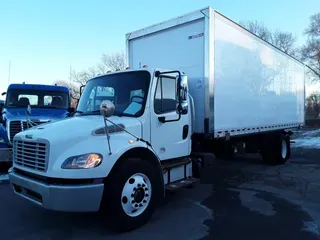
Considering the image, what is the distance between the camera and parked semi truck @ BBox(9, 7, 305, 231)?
4.17m

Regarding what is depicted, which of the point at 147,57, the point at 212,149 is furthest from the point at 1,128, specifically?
the point at 212,149

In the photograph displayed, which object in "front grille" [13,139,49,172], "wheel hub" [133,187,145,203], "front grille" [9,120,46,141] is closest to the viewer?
"front grille" [13,139,49,172]

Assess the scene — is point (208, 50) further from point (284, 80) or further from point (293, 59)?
point (293, 59)

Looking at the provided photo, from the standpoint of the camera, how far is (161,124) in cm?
542

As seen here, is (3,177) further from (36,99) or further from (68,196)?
(68,196)

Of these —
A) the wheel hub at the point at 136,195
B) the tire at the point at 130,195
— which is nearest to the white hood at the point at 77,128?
the tire at the point at 130,195

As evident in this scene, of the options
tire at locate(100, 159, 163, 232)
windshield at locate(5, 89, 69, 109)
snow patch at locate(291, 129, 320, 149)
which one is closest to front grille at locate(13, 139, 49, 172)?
tire at locate(100, 159, 163, 232)

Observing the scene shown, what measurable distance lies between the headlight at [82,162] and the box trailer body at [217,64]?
2.89 meters

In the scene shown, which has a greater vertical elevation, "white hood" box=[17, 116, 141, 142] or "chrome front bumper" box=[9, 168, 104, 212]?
"white hood" box=[17, 116, 141, 142]

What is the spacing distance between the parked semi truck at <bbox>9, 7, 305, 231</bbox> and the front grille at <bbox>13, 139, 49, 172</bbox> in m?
0.01

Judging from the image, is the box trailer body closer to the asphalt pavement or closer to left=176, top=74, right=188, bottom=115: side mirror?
left=176, top=74, right=188, bottom=115: side mirror

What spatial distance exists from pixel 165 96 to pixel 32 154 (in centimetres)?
238

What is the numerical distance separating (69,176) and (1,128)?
17.3 ft

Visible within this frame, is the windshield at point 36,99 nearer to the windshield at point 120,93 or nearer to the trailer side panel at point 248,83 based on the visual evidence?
the windshield at point 120,93
